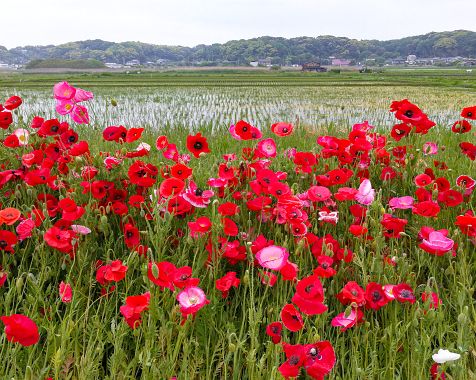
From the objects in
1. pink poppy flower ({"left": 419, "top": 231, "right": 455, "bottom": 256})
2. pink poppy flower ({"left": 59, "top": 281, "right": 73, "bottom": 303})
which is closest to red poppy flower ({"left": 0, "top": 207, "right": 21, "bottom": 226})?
pink poppy flower ({"left": 59, "top": 281, "right": 73, "bottom": 303})

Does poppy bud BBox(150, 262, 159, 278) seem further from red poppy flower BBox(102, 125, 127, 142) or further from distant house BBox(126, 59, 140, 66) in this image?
distant house BBox(126, 59, 140, 66)

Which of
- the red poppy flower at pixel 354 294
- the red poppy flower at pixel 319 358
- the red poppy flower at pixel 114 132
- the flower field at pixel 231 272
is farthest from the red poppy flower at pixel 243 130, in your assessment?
the red poppy flower at pixel 319 358

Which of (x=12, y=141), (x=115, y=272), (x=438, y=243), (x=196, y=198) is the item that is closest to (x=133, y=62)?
(x=12, y=141)

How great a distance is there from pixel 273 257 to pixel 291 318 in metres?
0.23

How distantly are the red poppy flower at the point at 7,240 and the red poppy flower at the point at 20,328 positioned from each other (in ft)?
2.31

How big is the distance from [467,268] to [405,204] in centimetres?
43

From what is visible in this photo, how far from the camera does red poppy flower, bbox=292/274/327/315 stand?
1.45m

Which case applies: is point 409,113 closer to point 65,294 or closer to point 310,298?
point 310,298

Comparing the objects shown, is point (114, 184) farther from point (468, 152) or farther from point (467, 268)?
point (468, 152)

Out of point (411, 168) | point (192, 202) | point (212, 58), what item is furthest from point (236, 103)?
point (212, 58)

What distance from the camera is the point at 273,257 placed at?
1.61 m

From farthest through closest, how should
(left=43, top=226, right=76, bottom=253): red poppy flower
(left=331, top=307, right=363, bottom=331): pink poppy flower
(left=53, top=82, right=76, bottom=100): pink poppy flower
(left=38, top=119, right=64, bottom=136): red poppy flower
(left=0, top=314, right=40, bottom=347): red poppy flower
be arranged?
(left=53, top=82, right=76, bottom=100): pink poppy flower < (left=38, top=119, right=64, bottom=136): red poppy flower < (left=43, top=226, right=76, bottom=253): red poppy flower < (left=331, top=307, right=363, bottom=331): pink poppy flower < (left=0, top=314, right=40, bottom=347): red poppy flower

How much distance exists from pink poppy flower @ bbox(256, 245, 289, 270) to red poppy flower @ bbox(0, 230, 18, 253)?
3.70 ft

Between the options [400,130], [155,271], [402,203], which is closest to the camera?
[155,271]
